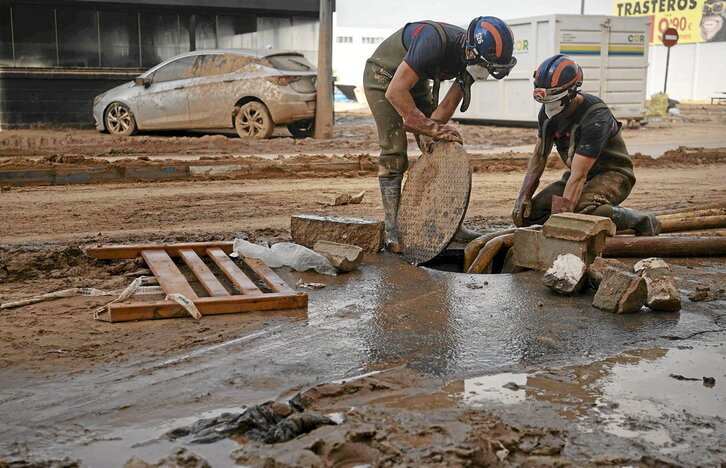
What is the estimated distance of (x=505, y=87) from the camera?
799 inches

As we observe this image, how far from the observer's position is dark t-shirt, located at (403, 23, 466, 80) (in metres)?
5.60

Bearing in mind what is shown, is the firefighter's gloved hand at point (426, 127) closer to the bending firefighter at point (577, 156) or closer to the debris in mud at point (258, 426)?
the bending firefighter at point (577, 156)

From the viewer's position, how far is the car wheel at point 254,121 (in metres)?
14.8

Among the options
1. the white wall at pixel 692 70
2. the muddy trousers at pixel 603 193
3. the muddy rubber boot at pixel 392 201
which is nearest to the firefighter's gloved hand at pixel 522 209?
the muddy trousers at pixel 603 193

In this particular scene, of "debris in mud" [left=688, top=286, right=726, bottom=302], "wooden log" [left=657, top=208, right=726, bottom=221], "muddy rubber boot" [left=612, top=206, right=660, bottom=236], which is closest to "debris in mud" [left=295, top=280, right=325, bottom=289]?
"debris in mud" [left=688, top=286, right=726, bottom=302]

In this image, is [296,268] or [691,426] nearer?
[691,426]

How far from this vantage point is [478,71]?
5.72 m

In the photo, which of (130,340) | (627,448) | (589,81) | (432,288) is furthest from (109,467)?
(589,81)

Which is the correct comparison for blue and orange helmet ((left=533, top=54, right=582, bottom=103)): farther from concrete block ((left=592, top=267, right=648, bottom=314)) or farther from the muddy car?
the muddy car

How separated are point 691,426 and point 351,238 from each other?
337 cm

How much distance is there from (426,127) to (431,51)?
0.55 meters

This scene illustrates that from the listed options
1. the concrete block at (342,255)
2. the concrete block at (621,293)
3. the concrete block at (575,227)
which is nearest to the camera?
the concrete block at (621,293)

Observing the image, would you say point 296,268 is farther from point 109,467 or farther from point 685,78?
point 685,78

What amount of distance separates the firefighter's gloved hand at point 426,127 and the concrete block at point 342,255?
3.22ft
